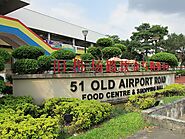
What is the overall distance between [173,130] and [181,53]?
37980 mm

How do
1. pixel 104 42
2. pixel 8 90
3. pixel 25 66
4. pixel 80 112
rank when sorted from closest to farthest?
pixel 80 112 < pixel 25 66 < pixel 8 90 < pixel 104 42

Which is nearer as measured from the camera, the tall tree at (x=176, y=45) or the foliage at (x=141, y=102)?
the foliage at (x=141, y=102)

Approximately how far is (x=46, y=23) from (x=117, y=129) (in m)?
21.2

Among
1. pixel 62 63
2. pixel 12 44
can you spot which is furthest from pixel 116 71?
pixel 12 44

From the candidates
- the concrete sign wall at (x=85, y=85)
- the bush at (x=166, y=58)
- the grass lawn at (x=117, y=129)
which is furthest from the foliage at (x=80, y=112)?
the bush at (x=166, y=58)

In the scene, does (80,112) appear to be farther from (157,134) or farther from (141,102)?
(141,102)

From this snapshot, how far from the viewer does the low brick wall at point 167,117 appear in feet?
18.6

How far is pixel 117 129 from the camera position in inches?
222

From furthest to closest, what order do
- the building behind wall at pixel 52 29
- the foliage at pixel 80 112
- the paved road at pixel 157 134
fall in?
the building behind wall at pixel 52 29, the foliage at pixel 80 112, the paved road at pixel 157 134

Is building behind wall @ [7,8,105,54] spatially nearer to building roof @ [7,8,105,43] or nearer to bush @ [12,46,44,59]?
building roof @ [7,8,105,43]

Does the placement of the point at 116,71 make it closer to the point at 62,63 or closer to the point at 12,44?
the point at 62,63

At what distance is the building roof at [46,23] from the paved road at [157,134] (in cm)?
1793

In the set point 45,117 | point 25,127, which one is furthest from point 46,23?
point 25,127

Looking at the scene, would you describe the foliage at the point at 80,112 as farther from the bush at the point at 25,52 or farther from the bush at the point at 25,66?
the bush at the point at 25,52
